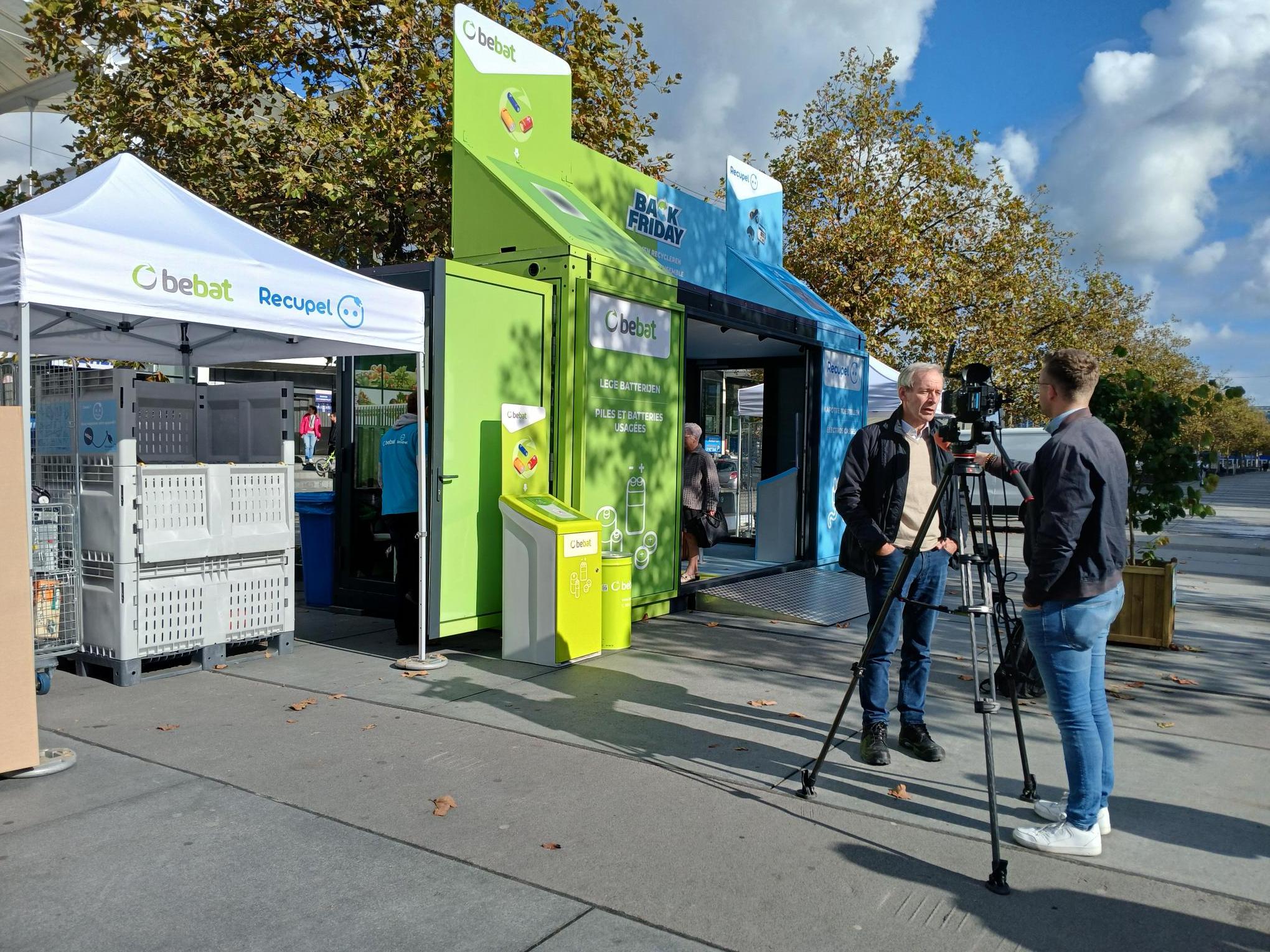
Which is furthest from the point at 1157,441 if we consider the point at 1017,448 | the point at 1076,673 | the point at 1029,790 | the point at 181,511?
the point at 1017,448

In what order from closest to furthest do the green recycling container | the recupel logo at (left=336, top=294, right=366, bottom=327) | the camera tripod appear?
the camera tripod < the recupel logo at (left=336, top=294, right=366, bottom=327) < the green recycling container

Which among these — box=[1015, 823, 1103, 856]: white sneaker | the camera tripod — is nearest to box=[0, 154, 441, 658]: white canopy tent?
the camera tripod

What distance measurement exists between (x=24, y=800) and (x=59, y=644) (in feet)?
6.39

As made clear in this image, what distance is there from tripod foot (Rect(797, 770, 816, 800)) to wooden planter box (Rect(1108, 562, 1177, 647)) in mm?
4677

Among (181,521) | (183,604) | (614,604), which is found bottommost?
(614,604)

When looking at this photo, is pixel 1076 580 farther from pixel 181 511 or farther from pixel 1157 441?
pixel 181 511

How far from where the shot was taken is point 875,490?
15.6 feet

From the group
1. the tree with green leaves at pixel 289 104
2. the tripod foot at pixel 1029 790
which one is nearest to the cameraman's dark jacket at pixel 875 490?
the tripod foot at pixel 1029 790

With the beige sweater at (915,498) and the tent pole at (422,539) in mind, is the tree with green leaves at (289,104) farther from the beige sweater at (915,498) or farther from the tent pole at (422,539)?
the beige sweater at (915,498)

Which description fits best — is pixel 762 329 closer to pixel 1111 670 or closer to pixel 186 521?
pixel 1111 670

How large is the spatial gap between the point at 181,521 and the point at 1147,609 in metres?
7.38

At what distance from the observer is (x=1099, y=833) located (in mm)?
3857

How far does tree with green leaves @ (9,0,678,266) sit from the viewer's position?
38.0ft

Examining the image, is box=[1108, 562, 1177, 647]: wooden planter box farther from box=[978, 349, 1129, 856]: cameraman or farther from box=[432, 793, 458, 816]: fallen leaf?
box=[432, 793, 458, 816]: fallen leaf
